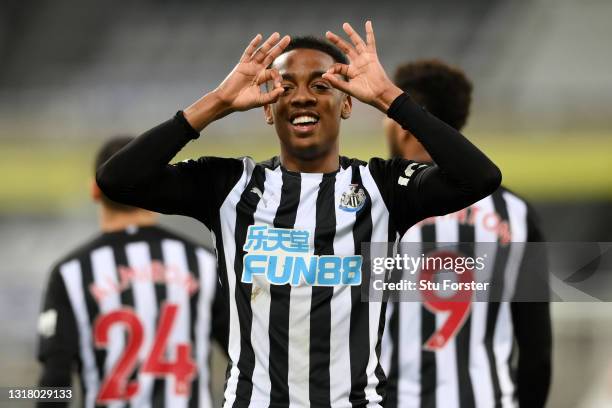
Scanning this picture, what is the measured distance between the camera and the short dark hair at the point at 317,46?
2965 millimetres

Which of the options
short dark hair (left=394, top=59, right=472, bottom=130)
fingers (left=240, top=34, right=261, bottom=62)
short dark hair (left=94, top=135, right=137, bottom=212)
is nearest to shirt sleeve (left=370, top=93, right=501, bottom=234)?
fingers (left=240, top=34, right=261, bottom=62)

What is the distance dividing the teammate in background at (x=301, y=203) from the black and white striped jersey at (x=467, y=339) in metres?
0.92

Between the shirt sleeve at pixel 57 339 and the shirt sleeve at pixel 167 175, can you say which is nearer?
the shirt sleeve at pixel 167 175

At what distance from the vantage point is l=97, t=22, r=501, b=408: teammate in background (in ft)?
9.07

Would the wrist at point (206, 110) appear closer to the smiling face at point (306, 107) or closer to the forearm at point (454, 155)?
the smiling face at point (306, 107)

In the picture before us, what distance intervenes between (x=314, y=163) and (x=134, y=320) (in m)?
1.45

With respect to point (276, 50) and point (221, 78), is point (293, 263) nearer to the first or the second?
point (276, 50)

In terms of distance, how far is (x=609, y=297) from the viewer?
10.5m

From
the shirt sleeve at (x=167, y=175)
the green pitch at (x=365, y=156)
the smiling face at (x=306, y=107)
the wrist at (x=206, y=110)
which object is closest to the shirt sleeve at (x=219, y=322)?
the shirt sleeve at (x=167, y=175)

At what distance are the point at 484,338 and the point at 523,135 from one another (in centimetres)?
1026

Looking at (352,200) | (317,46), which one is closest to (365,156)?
(317,46)

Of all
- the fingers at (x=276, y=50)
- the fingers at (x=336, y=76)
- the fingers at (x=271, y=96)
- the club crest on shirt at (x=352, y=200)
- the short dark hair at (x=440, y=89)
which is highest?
the short dark hair at (x=440, y=89)

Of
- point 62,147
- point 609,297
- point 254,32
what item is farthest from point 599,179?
point 62,147

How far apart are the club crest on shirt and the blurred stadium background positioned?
8760mm
